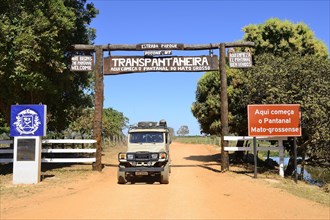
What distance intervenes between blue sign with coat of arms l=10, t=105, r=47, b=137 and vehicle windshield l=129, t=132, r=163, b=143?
380 cm

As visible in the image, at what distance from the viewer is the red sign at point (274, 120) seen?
647 inches

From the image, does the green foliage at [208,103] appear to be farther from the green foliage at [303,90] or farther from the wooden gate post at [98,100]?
the wooden gate post at [98,100]

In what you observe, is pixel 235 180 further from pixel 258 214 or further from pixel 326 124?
pixel 258 214

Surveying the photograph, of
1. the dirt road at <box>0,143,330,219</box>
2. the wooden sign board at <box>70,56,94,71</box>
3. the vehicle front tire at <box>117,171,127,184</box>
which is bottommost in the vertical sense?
the dirt road at <box>0,143,330,219</box>

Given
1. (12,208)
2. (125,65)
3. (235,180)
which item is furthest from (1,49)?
(235,180)

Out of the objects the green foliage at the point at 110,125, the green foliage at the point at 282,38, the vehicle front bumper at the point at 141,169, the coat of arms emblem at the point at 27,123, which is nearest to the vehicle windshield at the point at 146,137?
the vehicle front bumper at the point at 141,169

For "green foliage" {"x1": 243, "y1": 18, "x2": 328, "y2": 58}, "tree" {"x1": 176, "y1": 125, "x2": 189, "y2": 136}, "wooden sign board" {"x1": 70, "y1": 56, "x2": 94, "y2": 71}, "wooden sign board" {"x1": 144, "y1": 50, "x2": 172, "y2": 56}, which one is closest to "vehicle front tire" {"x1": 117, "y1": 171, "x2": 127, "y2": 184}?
"wooden sign board" {"x1": 70, "y1": 56, "x2": 94, "y2": 71}

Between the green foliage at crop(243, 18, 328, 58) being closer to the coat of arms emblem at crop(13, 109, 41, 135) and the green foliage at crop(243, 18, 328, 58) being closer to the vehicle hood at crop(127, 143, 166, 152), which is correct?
the vehicle hood at crop(127, 143, 166, 152)

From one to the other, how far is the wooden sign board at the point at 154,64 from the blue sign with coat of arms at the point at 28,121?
5336 mm

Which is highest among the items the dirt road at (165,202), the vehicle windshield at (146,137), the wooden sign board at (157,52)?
the wooden sign board at (157,52)

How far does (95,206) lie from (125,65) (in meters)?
10.5

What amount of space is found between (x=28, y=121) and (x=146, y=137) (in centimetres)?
500

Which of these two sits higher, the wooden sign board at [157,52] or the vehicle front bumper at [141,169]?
the wooden sign board at [157,52]

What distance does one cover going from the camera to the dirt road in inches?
359
